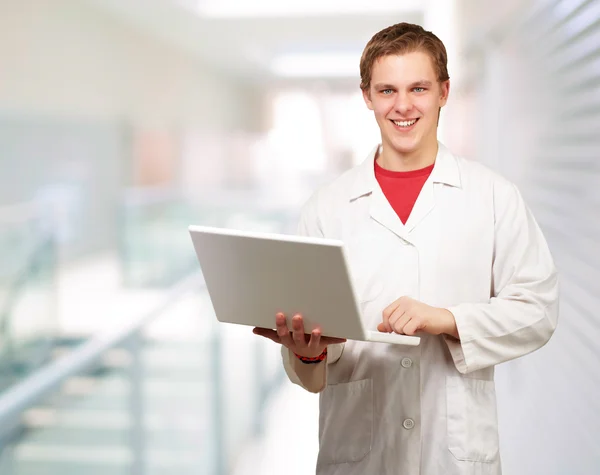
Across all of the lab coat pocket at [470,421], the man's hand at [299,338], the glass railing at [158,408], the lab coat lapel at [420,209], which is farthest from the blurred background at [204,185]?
the man's hand at [299,338]

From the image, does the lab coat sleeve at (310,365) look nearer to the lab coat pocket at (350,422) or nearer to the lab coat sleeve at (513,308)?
the lab coat pocket at (350,422)

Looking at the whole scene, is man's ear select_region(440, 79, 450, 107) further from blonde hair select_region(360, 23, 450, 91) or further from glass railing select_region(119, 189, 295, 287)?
glass railing select_region(119, 189, 295, 287)

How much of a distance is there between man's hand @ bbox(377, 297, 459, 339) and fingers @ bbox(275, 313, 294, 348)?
15 centimetres

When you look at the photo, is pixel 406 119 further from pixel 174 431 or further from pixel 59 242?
pixel 59 242

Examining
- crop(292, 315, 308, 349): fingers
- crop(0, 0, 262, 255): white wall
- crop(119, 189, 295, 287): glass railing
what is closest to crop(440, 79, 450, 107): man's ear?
crop(292, 315, 308, 349): fingers

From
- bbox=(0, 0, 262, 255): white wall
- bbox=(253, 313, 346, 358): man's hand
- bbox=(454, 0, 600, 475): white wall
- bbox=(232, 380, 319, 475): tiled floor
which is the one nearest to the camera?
bbox=(253, 313, 346, 358): man's hand

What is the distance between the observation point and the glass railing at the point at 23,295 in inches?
186

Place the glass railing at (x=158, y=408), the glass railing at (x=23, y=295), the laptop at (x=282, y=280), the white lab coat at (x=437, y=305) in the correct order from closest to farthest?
1. the laptop at (x=282, y=280)
2. the white lab coat at (x=437, y=305)
3. the glass railing at (x=158, y=408)
4. the glass railing at (x=23, y=295)

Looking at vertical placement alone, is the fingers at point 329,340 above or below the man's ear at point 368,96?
below

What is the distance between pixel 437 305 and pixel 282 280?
341 millimetres

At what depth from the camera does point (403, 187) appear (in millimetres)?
1589

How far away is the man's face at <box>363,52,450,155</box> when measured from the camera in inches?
57.7

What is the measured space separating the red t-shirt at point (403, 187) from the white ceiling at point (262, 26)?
440cm

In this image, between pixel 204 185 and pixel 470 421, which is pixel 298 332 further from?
pixel 204 185
